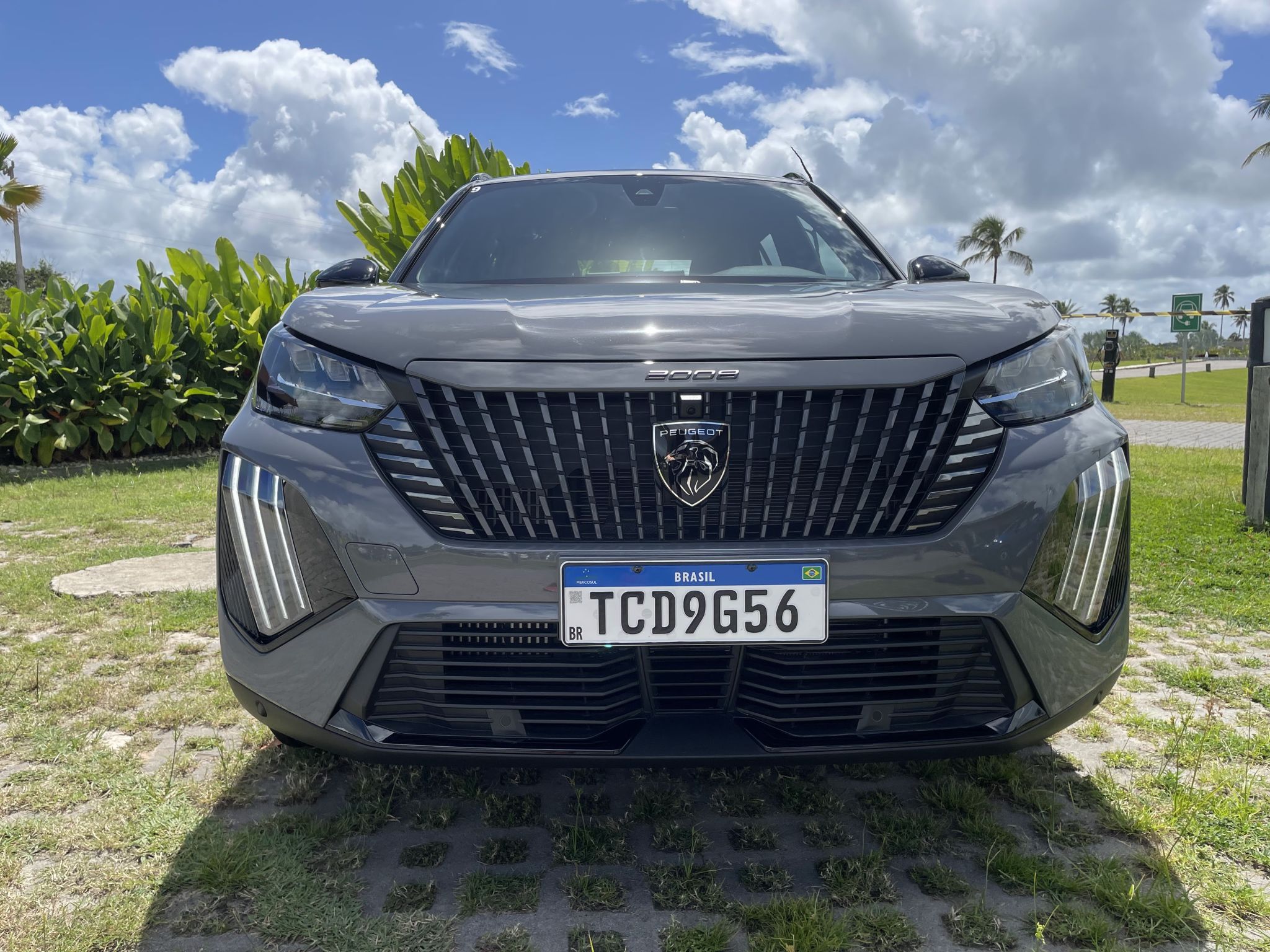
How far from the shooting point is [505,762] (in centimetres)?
172

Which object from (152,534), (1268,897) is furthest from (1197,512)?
(152,534)

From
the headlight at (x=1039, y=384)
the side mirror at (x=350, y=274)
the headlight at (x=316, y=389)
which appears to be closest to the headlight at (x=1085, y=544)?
the headlight at (x=1039, y=384)

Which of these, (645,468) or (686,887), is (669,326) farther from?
(686,887)

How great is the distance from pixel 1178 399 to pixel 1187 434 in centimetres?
1547

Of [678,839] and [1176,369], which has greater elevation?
[1176,369]

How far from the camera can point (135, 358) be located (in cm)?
950

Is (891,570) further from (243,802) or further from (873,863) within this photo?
(243,802)

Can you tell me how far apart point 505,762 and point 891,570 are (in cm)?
79

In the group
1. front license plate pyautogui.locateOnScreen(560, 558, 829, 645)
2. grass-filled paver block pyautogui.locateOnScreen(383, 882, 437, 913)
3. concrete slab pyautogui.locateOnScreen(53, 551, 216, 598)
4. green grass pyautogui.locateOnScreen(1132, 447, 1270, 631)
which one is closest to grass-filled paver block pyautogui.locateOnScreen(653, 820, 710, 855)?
grass-filled paver block pyautogui.locateOnScreen(383, 882, 437, 913)

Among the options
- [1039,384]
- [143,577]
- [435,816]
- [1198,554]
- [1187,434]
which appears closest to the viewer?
[1039,384]

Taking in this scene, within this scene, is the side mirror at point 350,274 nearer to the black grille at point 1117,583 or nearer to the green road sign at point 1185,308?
the black grille at point 1117,583

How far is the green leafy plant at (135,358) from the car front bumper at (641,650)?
873 cm

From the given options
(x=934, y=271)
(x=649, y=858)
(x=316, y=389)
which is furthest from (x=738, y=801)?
(x=934, y=271)

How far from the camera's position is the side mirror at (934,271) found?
104 inches
